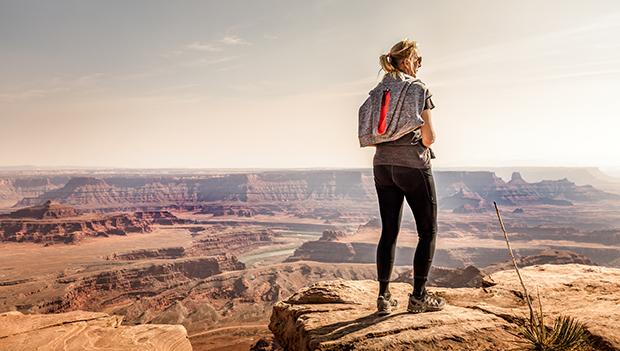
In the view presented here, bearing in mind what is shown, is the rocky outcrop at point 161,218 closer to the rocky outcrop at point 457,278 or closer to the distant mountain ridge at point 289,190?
the distant mountain ridge at point 289,190

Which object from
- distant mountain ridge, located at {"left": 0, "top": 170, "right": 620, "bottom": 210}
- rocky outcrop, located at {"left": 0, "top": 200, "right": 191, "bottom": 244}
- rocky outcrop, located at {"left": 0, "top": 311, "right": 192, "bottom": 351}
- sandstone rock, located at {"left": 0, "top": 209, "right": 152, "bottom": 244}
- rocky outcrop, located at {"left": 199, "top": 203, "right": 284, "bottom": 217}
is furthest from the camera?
distant mountain ridge, located at {"left": 0, "top": 170, "right": 620, "bottom": 210}

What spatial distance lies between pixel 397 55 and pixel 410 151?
0.70 meters

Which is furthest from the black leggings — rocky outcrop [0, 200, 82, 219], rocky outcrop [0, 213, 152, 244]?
rocky outcrop [0, 200, 82, 219]

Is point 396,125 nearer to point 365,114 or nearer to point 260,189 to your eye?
point 365,114

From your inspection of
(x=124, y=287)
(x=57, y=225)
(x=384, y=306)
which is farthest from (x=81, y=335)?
(x=57, y=225)

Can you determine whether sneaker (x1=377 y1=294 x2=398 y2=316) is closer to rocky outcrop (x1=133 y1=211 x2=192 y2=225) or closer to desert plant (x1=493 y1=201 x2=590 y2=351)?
desert plant (x1=493 y1=201 x2=590 y2=351)

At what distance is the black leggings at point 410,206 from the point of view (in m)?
2.66

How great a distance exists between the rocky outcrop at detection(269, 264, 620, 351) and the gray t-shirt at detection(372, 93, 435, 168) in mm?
1077

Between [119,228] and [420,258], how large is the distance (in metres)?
96.4

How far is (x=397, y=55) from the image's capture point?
2.77 meters

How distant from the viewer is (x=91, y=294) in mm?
43156

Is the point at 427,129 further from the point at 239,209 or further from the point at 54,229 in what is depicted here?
the point at 239,209

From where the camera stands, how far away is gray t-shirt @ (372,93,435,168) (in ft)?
8.70

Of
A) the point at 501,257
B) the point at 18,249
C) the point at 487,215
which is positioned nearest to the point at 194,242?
the point at 18,249
